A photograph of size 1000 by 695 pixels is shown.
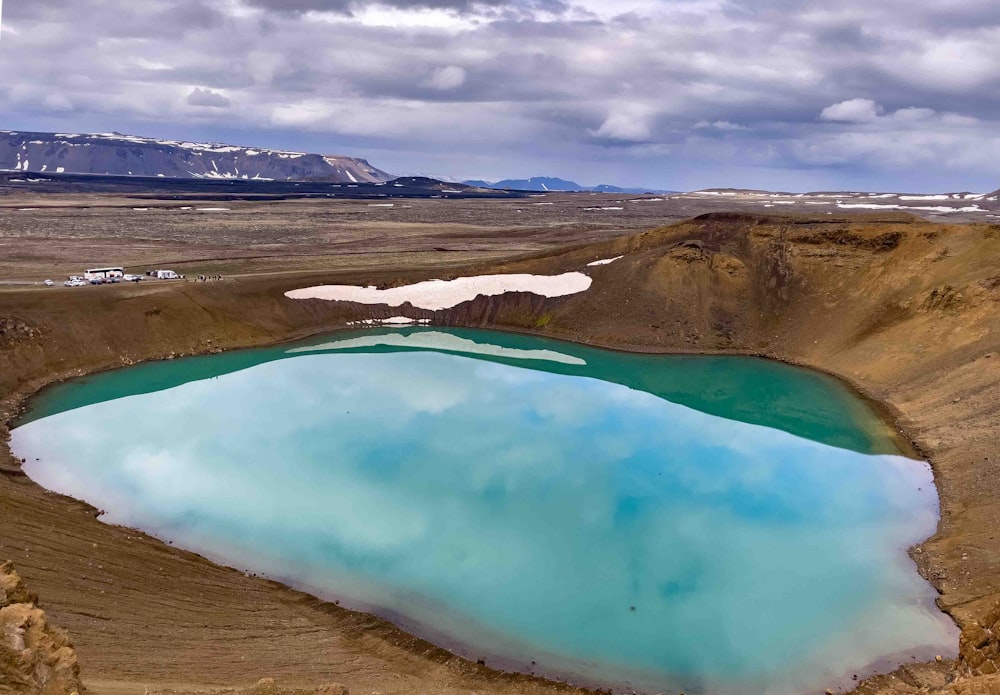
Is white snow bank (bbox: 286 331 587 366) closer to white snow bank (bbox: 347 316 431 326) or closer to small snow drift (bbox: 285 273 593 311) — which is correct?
white snow bank (bbox: 347 316 431 326)

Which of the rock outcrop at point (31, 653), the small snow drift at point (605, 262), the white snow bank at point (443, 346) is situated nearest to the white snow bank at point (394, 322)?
the white snow bank at point (443, 346)

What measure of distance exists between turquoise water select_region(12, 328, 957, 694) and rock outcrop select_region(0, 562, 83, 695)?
9006mm

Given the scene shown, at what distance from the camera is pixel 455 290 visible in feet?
192

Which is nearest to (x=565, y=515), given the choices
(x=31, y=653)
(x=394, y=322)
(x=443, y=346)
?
(x=31, y=653)

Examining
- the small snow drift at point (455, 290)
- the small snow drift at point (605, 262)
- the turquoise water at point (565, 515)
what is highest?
the small snow drift at point (605, 262)

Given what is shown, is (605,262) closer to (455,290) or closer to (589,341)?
(589,341)

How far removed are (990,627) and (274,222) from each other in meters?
121

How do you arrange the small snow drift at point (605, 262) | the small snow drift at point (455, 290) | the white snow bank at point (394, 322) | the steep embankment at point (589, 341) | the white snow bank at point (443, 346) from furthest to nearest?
the small snow drift at point (605, 262) → the small snow drift at point (455, 290) → the white snow bank at point (394, 322) → the white snow bank at point (443, 346) → the steep embankment at point (589, 341)

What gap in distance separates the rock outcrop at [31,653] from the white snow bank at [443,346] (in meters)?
37.5

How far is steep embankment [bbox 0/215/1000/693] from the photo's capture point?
54.7 ft

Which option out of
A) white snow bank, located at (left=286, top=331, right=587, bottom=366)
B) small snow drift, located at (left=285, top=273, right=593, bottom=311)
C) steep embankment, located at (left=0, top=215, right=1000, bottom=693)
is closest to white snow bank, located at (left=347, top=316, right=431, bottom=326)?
steep embankment, located at (left=0, top=215, right=1000, bottom=693)

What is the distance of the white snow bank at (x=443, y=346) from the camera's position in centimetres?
4878

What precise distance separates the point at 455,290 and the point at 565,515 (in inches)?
1442

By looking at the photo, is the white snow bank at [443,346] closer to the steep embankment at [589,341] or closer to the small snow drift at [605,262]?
the steep embankment at [589,341]
